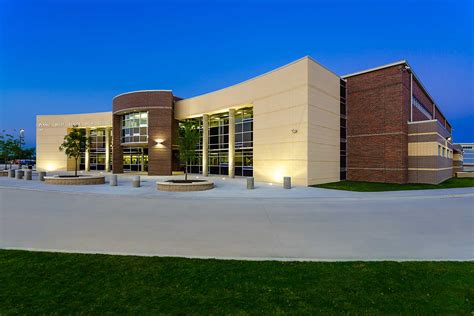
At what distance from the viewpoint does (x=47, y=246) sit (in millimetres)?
6078

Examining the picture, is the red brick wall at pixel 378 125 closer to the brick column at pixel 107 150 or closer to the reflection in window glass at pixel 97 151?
the brick column at pixel 107 150

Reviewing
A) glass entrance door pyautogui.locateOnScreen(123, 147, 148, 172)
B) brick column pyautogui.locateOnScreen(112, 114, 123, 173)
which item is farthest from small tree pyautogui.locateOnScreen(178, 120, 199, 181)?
glass entrance door pyautogui.locateOnScreen(123, 147, 148, 172)

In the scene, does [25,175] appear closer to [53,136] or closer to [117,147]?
[117,147]

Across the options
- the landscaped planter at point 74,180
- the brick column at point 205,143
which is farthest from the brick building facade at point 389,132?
the landscaped planter at point 74,180

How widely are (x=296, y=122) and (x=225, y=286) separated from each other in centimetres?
1947

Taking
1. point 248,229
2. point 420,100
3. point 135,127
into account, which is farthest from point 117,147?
point 420,100

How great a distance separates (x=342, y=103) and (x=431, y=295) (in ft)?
83.4

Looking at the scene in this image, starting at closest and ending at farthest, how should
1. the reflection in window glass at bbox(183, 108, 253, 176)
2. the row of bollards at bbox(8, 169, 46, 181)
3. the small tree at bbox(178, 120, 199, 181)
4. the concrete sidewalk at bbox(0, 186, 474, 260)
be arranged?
the concrete sidewalk at bbox(0, 186, 474, 260) → the small tree at bbox(178, 120, 199, 181) → the row of bollards at bbox(8, 169, 46, 181) → the reflection in window glass at bbox(183, 108, 253, 176)

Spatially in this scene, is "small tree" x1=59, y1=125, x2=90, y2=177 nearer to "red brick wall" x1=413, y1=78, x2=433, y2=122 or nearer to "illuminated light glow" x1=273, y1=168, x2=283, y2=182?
"illuminated light glow" x1=273, y1=168, x2=283, y2=182

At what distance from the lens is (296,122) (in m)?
21.8

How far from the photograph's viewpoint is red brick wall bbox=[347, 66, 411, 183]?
23094 mm

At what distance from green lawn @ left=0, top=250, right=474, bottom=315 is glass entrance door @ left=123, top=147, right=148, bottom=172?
3703cm

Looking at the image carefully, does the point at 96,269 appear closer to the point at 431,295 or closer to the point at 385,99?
the point at 431,295

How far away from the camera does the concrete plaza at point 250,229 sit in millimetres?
5898
